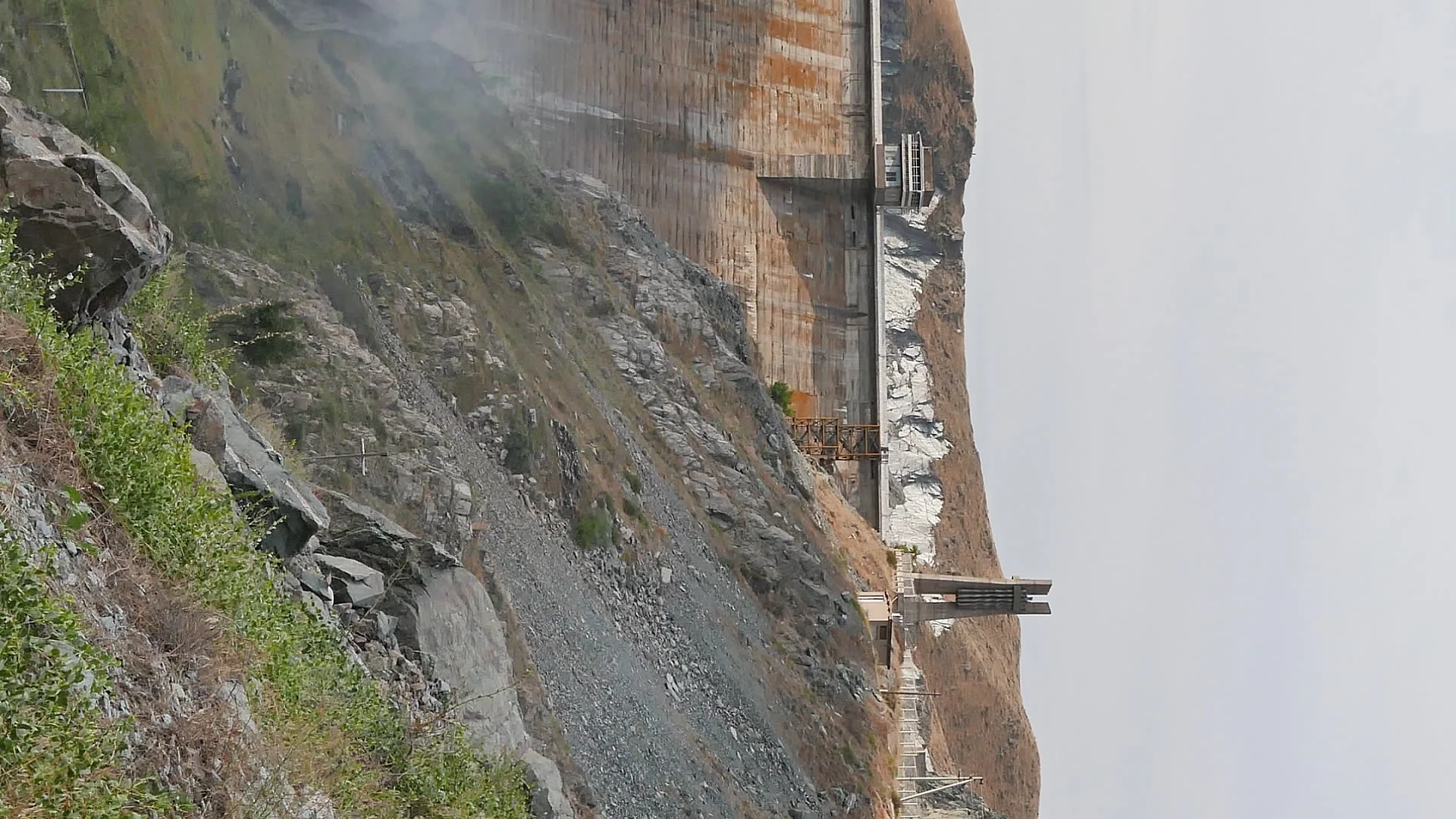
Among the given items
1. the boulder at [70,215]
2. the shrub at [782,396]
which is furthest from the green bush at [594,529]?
the shrub at [782,396]

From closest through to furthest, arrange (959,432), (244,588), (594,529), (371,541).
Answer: (244,588) < (371,541) < (594,529) < (959,432)

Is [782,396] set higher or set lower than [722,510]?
higher

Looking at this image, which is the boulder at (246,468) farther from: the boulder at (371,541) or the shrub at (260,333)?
the shrub at (260,333)

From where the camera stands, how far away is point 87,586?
7.46 meters

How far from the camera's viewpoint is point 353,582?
11.7 m

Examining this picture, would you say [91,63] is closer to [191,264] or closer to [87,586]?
[191,264]

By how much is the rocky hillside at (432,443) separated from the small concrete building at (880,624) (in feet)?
3.23

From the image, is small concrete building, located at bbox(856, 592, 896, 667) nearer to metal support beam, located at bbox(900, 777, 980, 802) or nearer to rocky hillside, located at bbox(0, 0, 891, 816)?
rocky hillside, located at bbox(0, 0, 891, 816)

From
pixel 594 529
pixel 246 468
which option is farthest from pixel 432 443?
pixel 246 468

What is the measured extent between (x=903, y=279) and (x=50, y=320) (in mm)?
50293

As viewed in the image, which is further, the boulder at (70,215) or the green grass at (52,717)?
the boulder at (70,215)

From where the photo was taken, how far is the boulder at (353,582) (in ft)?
38.2

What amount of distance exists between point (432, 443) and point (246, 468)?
5849mm

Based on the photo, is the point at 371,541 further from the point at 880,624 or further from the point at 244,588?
the point at 880,624
